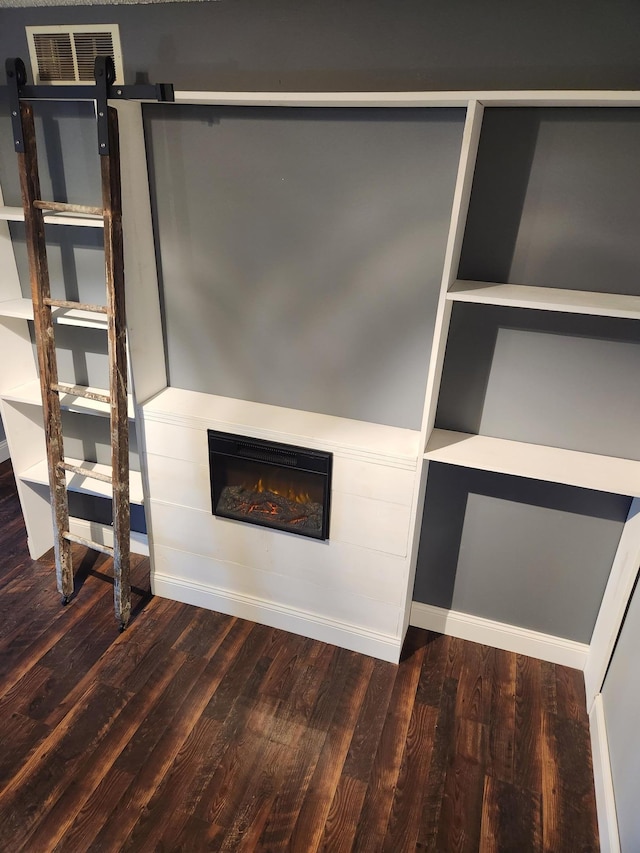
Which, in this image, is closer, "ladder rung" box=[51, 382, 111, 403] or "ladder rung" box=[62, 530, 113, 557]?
"ladder rung" box=[51, 382, 111, 403]

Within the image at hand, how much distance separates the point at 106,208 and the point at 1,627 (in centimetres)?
199

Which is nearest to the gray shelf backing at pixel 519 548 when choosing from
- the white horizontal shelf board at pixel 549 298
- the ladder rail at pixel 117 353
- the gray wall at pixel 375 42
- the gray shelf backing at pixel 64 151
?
the white horizontal shelf board at pixel 549 298

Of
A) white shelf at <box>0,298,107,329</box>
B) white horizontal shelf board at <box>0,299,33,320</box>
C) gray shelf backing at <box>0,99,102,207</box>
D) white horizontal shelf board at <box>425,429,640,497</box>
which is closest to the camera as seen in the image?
white horizontal shelf board at <box>425,429,640,497</box>

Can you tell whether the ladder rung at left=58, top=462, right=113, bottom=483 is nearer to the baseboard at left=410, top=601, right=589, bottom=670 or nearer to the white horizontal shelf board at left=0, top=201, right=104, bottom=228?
the white horizontal shelf board at left=0, top=201, right=104, bottom=228

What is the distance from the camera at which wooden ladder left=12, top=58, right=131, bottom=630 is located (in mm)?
2129

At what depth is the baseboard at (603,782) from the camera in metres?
1.83

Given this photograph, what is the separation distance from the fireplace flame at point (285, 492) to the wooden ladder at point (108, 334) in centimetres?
59

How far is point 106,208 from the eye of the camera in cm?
213

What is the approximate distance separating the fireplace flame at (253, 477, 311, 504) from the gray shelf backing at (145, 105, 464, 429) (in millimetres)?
378

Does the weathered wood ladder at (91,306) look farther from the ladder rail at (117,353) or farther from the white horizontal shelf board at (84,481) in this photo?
the white horizontal shelf board at (84,481)

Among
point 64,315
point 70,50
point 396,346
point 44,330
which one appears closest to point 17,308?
point 64,315

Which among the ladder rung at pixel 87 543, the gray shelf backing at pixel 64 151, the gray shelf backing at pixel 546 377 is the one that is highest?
the gray shelf backing at pixel 64 151

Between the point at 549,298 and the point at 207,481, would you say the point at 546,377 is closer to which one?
the point at 549,298

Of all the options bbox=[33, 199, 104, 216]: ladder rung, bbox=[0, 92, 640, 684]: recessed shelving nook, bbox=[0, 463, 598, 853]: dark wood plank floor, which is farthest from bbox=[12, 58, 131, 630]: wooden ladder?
bbox=[0, 463, 598, 853]: dark wood plank floor
